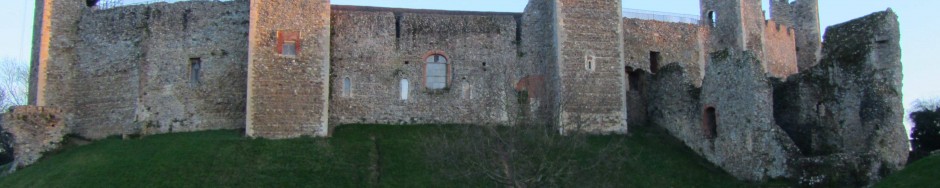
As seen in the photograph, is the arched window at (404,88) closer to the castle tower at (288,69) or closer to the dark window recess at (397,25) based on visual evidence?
the dark window recess at (397,25)

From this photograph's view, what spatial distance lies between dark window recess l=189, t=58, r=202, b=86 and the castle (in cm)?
5

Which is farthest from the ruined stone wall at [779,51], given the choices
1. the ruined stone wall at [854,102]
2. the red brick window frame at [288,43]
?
the red brick window frame at [288,43]

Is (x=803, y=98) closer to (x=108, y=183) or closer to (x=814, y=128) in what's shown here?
(x=814, y=128)

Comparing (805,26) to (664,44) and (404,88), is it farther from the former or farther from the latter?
(404,88)

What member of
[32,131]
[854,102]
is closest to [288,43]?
[32,131]

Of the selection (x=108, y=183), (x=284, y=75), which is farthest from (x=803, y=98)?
(x=108, y=183)

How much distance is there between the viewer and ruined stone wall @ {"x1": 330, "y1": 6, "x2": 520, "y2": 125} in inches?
1340

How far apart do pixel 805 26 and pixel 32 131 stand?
32.8 metres

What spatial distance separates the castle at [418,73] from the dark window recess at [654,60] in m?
0.06

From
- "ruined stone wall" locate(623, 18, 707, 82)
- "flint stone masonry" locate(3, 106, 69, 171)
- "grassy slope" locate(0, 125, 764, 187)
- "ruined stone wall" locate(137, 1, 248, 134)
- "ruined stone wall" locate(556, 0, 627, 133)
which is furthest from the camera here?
"ruined stone wall" locate(623, 18, 707, 82)

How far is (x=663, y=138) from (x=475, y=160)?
11.5 m

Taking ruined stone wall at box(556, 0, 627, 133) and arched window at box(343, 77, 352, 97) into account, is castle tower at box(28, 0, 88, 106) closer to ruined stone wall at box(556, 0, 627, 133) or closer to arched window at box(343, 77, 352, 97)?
arched window at box(343, 77, 352, 97)

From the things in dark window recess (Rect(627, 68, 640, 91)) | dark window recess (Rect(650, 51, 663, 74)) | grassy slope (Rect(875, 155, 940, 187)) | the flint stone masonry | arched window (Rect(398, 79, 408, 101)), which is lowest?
grassy slope (Rect(875, 155, 940, 187))

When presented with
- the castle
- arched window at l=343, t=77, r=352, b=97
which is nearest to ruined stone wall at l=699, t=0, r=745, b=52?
the castle
